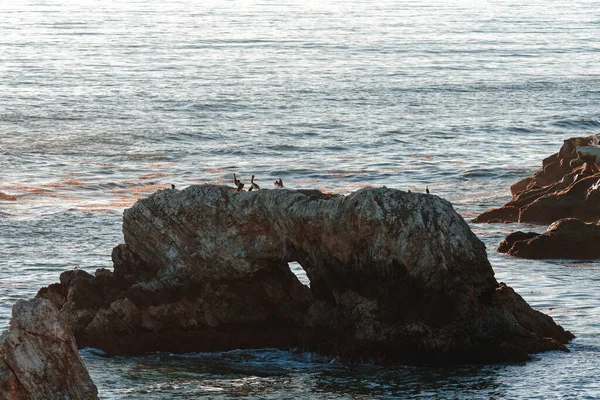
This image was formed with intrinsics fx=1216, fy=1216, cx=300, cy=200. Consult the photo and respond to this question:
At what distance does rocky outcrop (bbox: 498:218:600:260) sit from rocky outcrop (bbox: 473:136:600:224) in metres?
3.24

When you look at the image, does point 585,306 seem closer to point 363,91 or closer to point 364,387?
point 364,387

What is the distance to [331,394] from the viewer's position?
22406mm

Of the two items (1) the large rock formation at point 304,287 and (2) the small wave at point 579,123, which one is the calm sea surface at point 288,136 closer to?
(2) the small wave at point 579,123

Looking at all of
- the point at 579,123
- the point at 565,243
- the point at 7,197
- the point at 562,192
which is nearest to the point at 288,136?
the point at 579,123

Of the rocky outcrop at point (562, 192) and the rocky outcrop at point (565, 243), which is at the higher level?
the rocky outcrop at point (562, 192)

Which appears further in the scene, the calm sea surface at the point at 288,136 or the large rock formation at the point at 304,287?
the large rock formation at the point at 304,287

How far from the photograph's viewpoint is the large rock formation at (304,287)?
24.2 meters

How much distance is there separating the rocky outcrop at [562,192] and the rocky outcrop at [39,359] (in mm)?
24391

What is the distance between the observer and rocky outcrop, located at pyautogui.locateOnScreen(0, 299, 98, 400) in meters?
16.9

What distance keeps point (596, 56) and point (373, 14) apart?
71.6m

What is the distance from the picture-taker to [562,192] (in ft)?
132

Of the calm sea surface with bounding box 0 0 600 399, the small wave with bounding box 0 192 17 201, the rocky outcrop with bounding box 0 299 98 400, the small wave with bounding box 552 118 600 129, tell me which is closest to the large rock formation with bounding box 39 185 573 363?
the calm sea surface with bounding box 0 0 600 399

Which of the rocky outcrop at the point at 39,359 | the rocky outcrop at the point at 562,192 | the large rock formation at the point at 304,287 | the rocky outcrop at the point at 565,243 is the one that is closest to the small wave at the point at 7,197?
the rocky outcrop at the point at 562,192

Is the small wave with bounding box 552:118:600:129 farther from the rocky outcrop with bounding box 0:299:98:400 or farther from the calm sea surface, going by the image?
the rocky outcrop with bounding box 0:299:98:400
